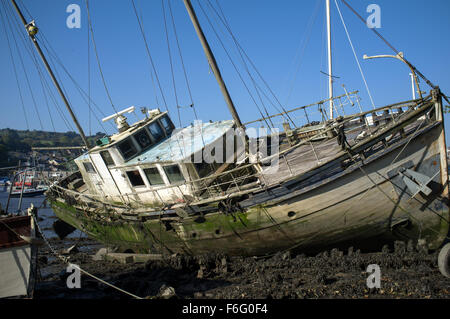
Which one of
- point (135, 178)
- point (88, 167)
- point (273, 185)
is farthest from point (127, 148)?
point (273, 185)

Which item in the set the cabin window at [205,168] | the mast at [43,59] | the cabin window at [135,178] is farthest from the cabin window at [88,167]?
the cabin window at [205,168]

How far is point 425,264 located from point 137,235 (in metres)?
10.4

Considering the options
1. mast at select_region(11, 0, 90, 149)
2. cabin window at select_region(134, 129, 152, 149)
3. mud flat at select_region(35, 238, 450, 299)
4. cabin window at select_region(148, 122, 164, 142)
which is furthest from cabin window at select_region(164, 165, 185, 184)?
mast at select_region(11, 0, 90, 149)

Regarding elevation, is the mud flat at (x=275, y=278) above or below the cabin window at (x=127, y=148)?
below

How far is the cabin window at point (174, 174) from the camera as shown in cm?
1077

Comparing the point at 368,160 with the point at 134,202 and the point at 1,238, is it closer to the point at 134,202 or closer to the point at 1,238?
the point at 134,202

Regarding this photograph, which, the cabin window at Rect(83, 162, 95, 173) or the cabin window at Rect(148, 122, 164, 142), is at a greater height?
the cabin window at Rect(148, 122, 164, 142)

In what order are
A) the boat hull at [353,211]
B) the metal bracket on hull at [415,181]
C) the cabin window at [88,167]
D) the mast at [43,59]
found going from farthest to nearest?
the mast at [43,59]
the cabin window at [88,167]
the boat hull at [353,211]
the metal bracket on hull at [415,181]

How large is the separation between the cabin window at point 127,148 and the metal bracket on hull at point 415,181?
10090mm

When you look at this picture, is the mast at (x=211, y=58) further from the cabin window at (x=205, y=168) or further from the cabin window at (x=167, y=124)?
the cabin window at (x=167, y=124)

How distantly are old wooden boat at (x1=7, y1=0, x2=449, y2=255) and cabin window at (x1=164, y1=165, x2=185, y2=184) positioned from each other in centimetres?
4

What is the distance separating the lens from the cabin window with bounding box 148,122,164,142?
1396 centimetres

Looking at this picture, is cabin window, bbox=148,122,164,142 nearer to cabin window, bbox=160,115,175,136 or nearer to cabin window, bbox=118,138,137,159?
cabin window, bbox=160,115,175,136

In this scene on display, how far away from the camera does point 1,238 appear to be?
7.54m
